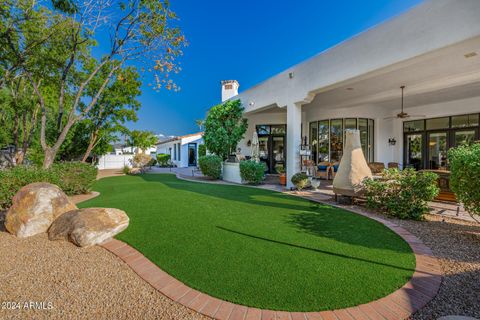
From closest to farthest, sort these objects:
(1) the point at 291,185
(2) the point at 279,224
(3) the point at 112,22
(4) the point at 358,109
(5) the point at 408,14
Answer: (2) the point at 279,224 → (5) the point at 408,14 → (3) the point at 112,22 → (1) the point at 291,185 → (4) the point at 358,109

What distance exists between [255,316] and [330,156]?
11351 millimetres

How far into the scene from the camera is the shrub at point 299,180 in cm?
807

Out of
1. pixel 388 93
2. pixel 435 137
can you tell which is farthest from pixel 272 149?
pixel 435 137

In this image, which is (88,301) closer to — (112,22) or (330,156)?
(112,22)

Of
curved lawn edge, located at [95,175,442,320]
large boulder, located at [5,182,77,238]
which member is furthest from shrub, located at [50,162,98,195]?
curved lawn edge, located at [95,175,442,320]

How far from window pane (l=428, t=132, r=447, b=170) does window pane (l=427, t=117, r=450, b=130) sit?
0.33 metres

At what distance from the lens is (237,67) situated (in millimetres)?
23391

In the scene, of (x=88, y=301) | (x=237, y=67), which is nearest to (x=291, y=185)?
(x=88, y=301)

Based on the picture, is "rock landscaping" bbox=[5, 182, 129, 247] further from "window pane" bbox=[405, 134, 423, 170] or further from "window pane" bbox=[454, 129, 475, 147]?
"window pane" bbox=[454, 129, 475, 147]

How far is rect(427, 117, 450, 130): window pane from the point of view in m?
10.7

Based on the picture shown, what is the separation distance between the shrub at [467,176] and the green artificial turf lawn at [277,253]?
1.49m

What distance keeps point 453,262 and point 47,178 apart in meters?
8.63

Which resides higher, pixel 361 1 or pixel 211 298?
pixel 361 1

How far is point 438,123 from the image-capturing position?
10992 mm
